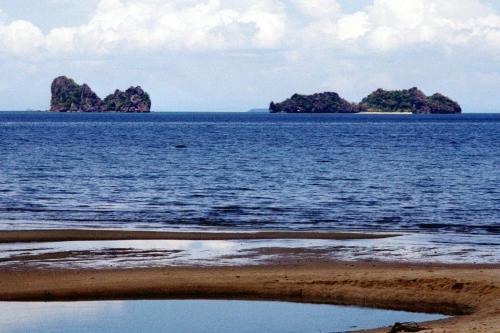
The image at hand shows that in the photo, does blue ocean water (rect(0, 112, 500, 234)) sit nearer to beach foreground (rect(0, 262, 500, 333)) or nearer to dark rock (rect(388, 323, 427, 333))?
beach foreground (rect(0, 262, 500, 333))

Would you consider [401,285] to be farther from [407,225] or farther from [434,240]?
[407,225]

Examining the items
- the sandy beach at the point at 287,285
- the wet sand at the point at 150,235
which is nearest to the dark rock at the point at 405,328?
the sandy beach at the point at 287,285

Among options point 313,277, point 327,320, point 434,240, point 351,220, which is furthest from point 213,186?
point 327,320

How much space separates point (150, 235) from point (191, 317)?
13.5 metres

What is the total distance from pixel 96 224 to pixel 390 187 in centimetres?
2391

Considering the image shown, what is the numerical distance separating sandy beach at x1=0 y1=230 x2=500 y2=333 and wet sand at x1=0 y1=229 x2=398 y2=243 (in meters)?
6.49

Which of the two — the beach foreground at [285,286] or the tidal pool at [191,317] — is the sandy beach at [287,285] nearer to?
the beach foreground at [285,286]

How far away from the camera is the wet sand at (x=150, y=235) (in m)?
32.2

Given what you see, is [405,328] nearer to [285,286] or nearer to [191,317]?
[191,317]

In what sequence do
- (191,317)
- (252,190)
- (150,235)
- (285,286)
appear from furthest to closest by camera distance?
(252,190) < (150,235) < (285,286) < (191,317)

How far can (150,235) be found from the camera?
33562 millimetres

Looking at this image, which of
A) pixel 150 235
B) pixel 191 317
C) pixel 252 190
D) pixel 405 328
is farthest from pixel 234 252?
pixel 252 190

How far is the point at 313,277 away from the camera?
77.6 ft

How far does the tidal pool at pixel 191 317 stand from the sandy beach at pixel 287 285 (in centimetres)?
60
